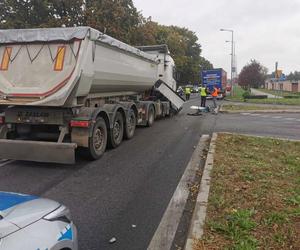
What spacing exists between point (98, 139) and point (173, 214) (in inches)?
164

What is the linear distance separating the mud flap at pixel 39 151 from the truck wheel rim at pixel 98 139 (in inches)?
43.4

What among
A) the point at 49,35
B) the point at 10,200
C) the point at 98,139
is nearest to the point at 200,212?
the point at 10,200

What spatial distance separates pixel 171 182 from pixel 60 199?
2020 millimetres

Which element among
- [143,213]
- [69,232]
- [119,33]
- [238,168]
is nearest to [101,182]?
[143,213]

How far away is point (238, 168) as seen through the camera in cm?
746

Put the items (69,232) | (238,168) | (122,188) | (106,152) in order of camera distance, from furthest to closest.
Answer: (106,152)
(238,168)
(122,188)
(69,232)

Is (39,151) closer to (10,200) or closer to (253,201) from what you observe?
(253,201)

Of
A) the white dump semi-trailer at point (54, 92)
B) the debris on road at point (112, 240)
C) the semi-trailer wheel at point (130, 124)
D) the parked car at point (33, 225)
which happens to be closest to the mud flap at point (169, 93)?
the semi-trailer wheel at point (130, 124)

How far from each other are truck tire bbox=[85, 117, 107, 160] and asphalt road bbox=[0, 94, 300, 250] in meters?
0.19

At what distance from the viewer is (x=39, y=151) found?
26.0 ft

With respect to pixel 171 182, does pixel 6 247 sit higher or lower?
higher

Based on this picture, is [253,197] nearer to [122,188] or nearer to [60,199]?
[122,188]

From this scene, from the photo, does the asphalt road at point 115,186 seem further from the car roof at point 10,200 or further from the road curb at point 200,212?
the car roof at point 10,200

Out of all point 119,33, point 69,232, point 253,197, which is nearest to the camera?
point 69,232
